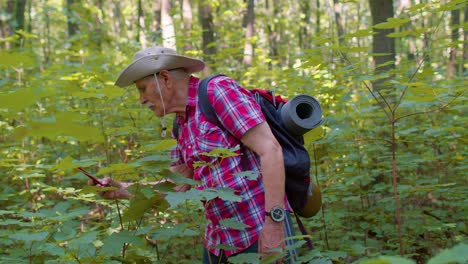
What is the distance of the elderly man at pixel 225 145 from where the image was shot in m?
2.09

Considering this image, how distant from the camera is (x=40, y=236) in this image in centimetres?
202

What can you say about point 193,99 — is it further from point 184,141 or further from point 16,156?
point 16,156

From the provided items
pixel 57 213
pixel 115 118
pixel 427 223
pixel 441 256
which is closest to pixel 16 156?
pixel 115 118

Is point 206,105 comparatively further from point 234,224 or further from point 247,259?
point 247,259

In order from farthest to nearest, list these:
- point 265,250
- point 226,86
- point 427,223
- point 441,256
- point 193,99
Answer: point 427,223 < point 193,99 < point 226,86 < point 265,250 < point 441,256

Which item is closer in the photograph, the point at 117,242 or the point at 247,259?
the point at 247,259

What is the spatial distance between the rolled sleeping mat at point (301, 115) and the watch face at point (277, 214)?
426 mm

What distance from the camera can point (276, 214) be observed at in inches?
80.9

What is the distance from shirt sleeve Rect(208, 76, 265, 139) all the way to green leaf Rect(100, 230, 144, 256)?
67 cm

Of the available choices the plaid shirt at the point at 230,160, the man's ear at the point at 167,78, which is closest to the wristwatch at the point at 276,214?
the plaid shirt at the point at 230,160

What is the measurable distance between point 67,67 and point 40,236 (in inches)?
189

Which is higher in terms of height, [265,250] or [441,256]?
[441,256]

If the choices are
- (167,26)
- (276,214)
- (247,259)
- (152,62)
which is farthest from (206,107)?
(167,26)

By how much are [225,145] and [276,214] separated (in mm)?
405
